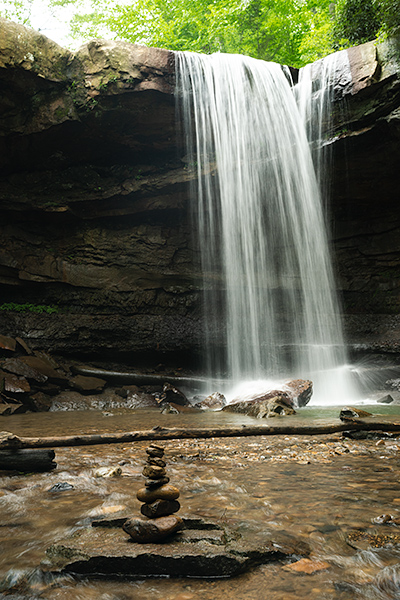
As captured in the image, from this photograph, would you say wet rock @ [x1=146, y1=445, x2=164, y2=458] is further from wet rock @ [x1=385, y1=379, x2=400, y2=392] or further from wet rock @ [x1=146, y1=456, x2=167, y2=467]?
wet rock @ [x1=385, y1=379, x2=400, y2=392]

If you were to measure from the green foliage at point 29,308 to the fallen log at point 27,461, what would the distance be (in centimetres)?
999

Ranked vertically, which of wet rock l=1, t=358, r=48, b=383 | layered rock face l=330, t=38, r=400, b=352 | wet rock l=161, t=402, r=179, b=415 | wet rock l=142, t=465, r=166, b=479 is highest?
layered rock face l=330, t=38, r=400, b=352

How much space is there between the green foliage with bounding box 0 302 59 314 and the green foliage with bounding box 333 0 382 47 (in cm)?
1363

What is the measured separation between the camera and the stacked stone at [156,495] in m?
1.80

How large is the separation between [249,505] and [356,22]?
50.8 feet

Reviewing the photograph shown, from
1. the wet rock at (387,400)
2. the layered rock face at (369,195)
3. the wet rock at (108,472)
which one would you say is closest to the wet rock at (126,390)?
the wet rock at (387,400)

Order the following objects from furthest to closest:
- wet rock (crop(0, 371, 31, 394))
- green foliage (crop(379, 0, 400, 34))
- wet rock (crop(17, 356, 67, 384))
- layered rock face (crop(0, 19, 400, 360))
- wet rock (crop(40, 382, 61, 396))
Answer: layered rock face (crop(0, 19, 400, 360)) → wet rock (crop(17, 356, 67, 384)) → green foliage (crop(379, 0, 400, 34)) → wet rock (crop(40, 382, 61, 396)) → wet rock (crop(0, 371, 31, 394))

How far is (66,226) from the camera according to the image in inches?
519

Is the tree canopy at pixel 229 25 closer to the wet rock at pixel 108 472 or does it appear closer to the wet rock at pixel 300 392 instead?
the wet rock at pixel 300 392

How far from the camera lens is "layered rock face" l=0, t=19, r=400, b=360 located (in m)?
10.5

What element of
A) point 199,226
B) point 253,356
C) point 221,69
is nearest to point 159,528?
point 253,356

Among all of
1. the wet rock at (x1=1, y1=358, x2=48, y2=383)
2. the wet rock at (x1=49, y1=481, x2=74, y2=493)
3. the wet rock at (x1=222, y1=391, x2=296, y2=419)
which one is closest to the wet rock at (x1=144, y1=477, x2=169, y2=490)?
the wet rock at (x1=49, y1=481, x2=74, y2=493)

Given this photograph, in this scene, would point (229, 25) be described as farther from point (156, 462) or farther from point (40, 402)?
point (156, 462)

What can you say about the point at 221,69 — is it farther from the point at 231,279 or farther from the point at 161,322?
the point at 161,322
